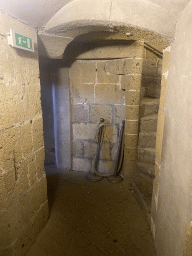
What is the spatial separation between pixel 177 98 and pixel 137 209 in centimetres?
181

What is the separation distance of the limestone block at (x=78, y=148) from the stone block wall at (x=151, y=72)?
153 centimetres

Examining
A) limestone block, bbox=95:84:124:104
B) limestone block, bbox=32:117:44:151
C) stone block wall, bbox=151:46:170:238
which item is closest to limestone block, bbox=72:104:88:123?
limestone block, bbox=95:84:124:104

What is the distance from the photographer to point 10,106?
1.59 metres

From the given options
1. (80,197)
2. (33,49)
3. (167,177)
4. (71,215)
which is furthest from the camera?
(80,197)

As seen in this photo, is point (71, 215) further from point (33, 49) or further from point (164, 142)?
point (33, 49)

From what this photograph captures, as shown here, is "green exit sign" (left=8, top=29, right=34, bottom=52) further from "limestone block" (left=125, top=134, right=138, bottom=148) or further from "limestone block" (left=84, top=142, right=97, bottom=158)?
"limestone block" (left=84, top=142, right=97, bottom=158)

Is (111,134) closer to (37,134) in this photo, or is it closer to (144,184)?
(144,184)

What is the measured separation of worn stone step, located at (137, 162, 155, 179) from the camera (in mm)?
2859

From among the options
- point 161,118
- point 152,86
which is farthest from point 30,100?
point 152,86

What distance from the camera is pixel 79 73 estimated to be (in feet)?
11.0

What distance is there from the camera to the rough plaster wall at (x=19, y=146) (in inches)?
61.0

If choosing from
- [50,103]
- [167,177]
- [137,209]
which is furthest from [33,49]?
[137,209]

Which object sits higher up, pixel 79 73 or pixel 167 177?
pixel 79 73

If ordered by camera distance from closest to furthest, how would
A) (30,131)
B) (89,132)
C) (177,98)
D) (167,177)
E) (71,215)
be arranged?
1. (177,98)
2. (167,177)
3. (30,131)
4. (71,215)
5. (89,132)
